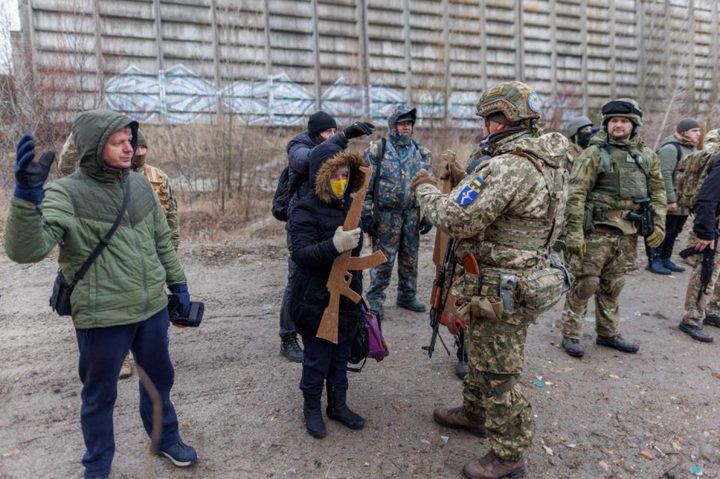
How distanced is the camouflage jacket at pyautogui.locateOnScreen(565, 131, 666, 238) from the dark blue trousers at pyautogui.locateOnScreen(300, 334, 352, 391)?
2345mm

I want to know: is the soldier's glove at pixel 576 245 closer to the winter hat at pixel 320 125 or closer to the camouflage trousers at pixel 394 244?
the camouflage trousers at pixel 394 244

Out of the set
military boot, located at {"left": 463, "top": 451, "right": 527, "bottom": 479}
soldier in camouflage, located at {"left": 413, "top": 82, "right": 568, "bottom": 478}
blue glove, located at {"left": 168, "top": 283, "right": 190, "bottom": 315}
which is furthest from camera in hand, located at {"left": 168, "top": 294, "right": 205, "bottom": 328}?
military boot, located at {"left": 463, "top": 451, "right": 527, "bottom": 479}

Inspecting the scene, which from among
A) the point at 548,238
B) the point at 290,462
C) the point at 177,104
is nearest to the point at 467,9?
the point at 177,104

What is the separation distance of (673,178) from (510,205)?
18.5 ft

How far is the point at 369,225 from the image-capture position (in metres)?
4.71

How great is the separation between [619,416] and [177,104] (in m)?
11.3

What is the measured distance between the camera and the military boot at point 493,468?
2.78 m

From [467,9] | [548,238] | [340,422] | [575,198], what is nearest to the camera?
[548,238]

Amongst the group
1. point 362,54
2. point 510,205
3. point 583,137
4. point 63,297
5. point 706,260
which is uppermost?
point 362,54

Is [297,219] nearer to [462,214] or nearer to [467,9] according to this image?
[462,214]

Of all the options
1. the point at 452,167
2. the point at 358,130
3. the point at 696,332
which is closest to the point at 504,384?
the point at 452,167

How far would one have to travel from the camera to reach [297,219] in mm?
3018

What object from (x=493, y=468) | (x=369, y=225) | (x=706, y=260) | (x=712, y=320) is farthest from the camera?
(x=712, y=320)

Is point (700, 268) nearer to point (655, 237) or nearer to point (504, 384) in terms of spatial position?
point (655, 237)
